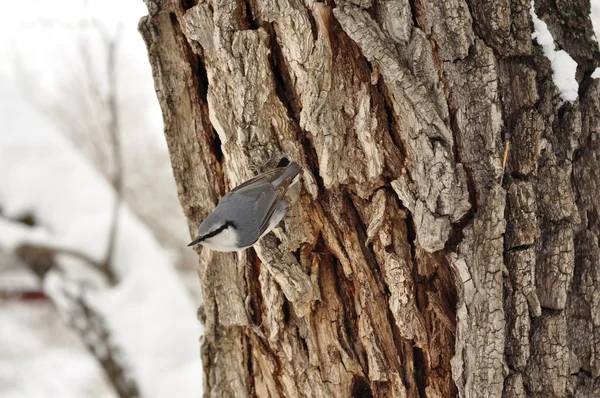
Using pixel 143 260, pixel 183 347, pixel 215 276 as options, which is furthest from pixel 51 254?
pixel 215 276

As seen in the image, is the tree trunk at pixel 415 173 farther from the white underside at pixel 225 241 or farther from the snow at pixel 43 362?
the snow at pixel 43 362

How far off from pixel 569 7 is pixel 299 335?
3.31 feet

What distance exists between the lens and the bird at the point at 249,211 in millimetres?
1244

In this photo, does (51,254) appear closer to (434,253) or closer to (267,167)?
(267,167)

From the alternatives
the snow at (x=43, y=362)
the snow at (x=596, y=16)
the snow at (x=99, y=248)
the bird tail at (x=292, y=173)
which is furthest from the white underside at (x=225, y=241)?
the snow at (x=596, y=16)

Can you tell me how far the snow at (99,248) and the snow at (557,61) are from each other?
10.3 feet

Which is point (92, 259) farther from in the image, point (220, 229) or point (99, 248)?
point (220, 229)

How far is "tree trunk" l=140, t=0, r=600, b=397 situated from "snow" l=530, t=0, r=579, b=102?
0.03m

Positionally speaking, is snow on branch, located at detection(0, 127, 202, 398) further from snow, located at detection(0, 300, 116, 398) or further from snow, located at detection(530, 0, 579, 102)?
snow, located at detection(530, 0, 579, 102)

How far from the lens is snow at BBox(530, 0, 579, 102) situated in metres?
1.18

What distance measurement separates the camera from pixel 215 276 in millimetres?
1424

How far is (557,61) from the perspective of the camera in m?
1.19

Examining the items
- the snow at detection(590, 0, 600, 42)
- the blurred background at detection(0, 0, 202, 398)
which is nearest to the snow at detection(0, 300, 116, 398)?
the blurred background at detection(0, 0, 202, 398)

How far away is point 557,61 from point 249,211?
0.78m
